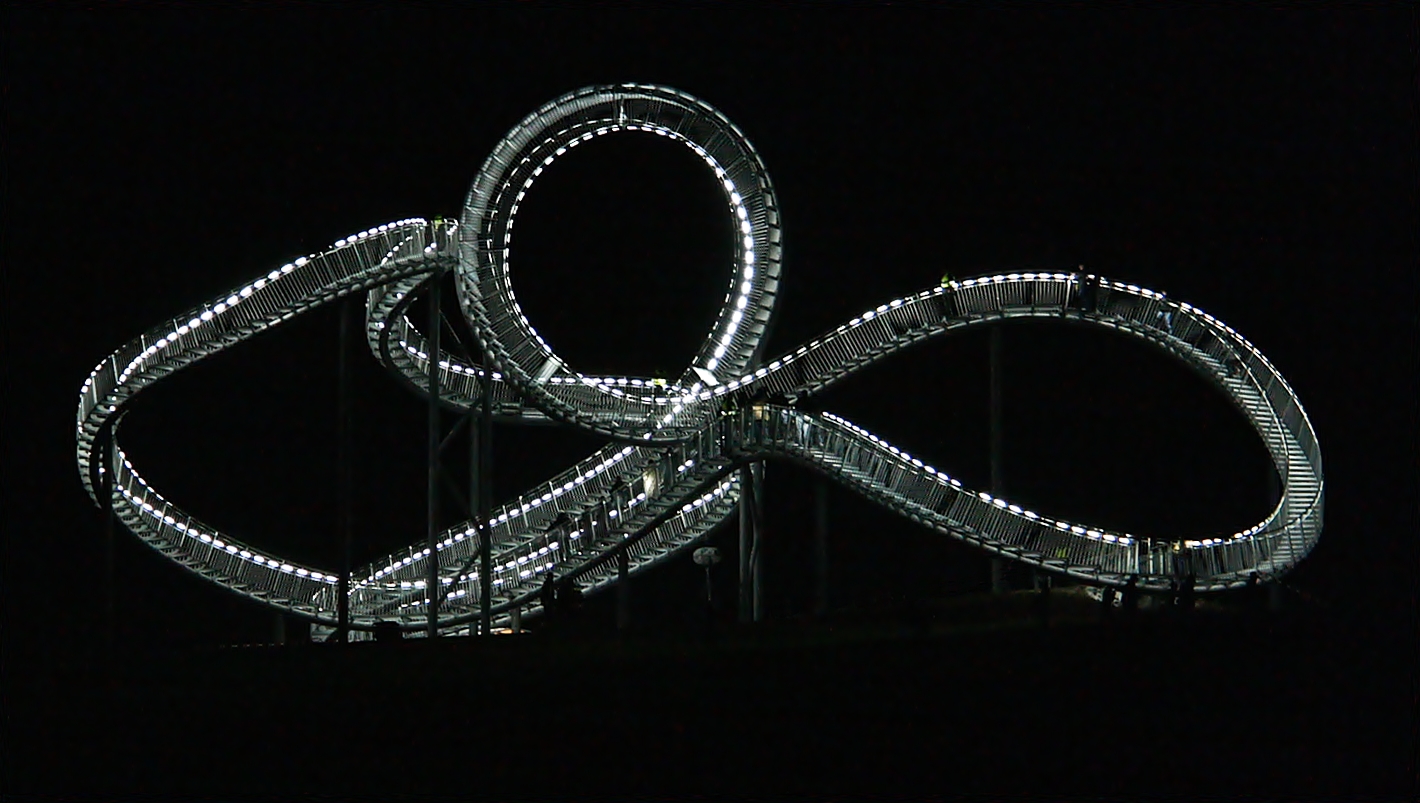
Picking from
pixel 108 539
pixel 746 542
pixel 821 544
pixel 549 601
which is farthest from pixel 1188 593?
pixel 108 539

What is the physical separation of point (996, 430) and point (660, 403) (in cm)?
498

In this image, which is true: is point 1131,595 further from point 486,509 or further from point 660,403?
point 486,509

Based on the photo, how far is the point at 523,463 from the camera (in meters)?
35.8

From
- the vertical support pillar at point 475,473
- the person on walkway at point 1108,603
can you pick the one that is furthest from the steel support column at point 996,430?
the vertical support pillar at point 475,473

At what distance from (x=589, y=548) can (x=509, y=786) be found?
40.0ft

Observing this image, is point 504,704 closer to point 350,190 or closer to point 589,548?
point 589,548

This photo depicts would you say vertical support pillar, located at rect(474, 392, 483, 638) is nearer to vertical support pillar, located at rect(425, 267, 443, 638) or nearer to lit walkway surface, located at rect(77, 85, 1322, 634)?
lit walkway surface, located at rect(77, 85, 1322, 634)

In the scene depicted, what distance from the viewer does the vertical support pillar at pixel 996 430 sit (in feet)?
91.6

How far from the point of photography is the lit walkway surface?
2552cm

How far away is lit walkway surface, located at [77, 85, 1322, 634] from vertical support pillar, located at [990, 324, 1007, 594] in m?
1.27

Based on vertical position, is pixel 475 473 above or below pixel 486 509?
above

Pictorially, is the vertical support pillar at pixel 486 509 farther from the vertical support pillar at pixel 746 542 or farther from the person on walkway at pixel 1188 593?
the person on walkway at pixel 1188 593

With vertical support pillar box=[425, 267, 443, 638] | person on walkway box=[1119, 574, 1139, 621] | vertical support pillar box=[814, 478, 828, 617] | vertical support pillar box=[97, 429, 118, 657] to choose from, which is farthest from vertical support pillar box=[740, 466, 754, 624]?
vertical support pillar box=[97, 429, 118, 657]

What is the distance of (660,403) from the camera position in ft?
94.3
